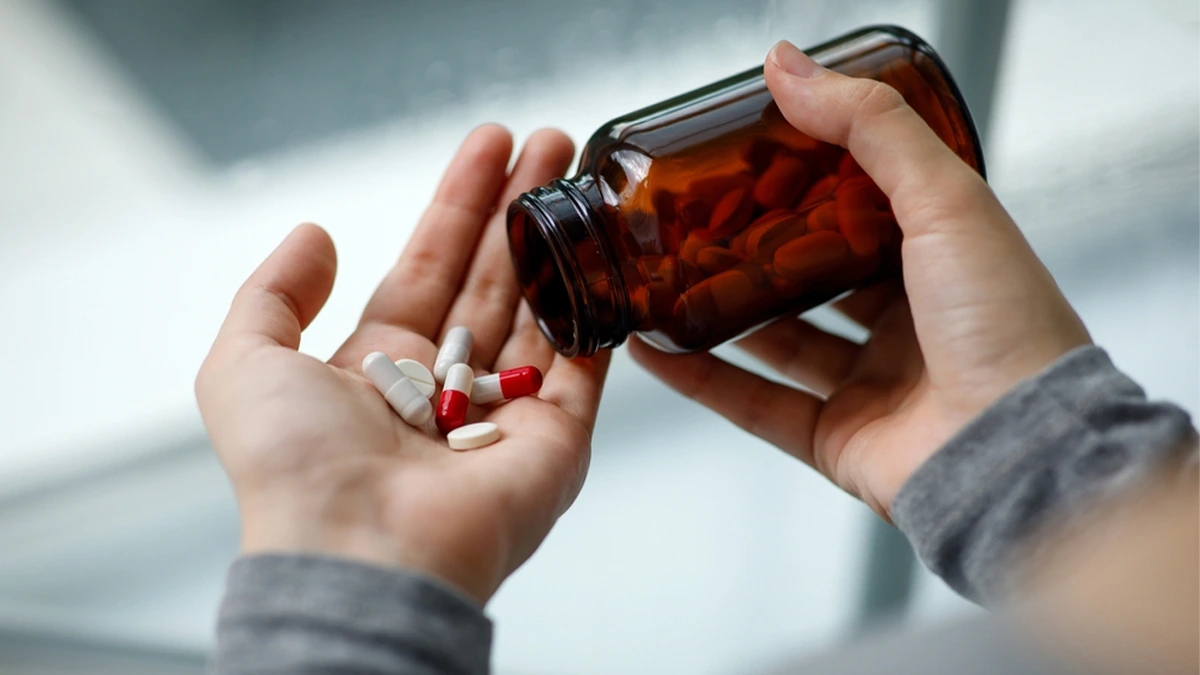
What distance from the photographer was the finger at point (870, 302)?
1020 millimetres

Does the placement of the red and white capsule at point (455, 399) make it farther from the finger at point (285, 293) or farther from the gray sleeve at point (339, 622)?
the gray sleeve at point (339, 622)

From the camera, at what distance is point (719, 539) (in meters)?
1.25

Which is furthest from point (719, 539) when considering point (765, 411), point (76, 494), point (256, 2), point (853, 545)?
point (256, 2)

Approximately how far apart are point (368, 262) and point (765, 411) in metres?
0.59

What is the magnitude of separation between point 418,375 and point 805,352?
0.39 m

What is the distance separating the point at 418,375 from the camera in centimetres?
91

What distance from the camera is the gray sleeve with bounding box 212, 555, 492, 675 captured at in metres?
0.61

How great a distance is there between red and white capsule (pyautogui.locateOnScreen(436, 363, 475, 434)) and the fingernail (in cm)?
37

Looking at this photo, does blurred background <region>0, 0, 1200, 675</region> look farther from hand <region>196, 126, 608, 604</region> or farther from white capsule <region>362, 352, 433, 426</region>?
white capsule <region>362, 352, 433, 426</region>

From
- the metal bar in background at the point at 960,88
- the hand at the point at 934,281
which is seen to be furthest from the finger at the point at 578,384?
the metal bar in background at the point at 960,88

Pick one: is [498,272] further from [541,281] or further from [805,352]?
[805,352]

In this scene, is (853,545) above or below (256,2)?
below

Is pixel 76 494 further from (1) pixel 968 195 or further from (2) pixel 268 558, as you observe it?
(1) pixel 968 195

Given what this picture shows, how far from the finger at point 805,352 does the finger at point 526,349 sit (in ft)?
0.71
